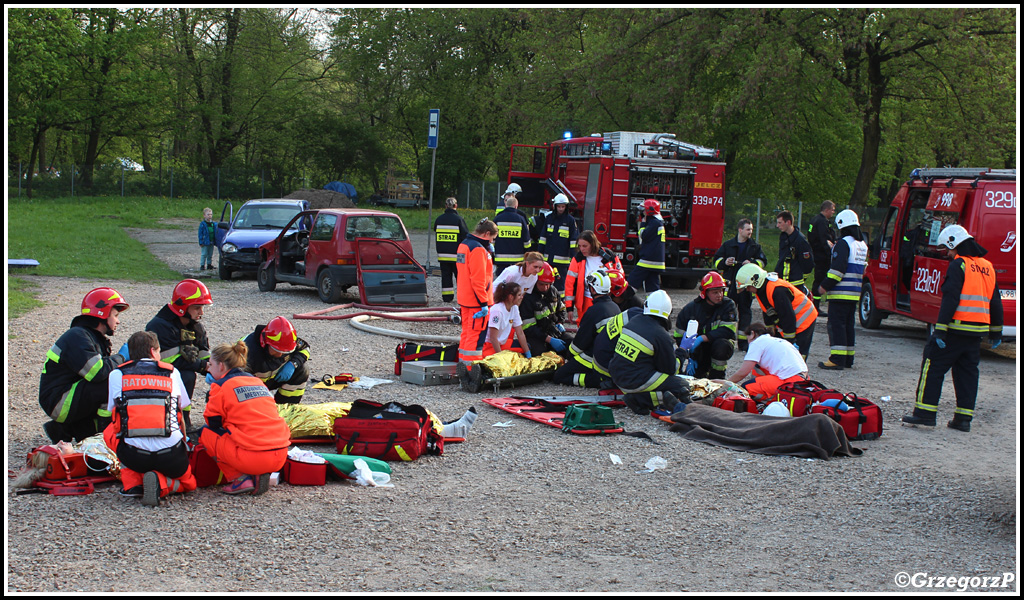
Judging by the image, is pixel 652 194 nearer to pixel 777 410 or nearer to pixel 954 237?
pixel 954 237

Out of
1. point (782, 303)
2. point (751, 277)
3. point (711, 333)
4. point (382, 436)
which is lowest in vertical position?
point (382, 436)

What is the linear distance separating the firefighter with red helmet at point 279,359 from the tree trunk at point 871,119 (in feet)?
56.5

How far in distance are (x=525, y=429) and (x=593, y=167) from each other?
10.1 m

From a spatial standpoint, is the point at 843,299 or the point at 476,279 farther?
the point at 843,299

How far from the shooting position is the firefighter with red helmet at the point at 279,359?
645 centimetres

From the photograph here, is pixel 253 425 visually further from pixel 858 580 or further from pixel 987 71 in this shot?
pixel 987 71

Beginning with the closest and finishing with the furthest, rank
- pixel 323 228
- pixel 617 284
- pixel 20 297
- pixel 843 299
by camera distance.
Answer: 1. pixel 617 284
2. pixel 843 299
3. pixel 20 297
4. pixel 323 228

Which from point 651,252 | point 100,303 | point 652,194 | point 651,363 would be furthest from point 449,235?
point 100,303

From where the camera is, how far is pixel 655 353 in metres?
7.64

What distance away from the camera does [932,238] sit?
11.8 meters

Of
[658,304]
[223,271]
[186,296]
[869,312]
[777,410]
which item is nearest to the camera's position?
[186,296]

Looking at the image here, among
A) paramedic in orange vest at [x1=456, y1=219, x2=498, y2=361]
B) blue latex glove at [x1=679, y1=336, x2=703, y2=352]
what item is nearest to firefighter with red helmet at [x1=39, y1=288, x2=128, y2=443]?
Result: paramedic in orange vest at [x1=456, y1=219, x2=498, y2=361]

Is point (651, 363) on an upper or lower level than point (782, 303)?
lower

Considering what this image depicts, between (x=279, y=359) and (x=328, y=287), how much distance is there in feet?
24.8
